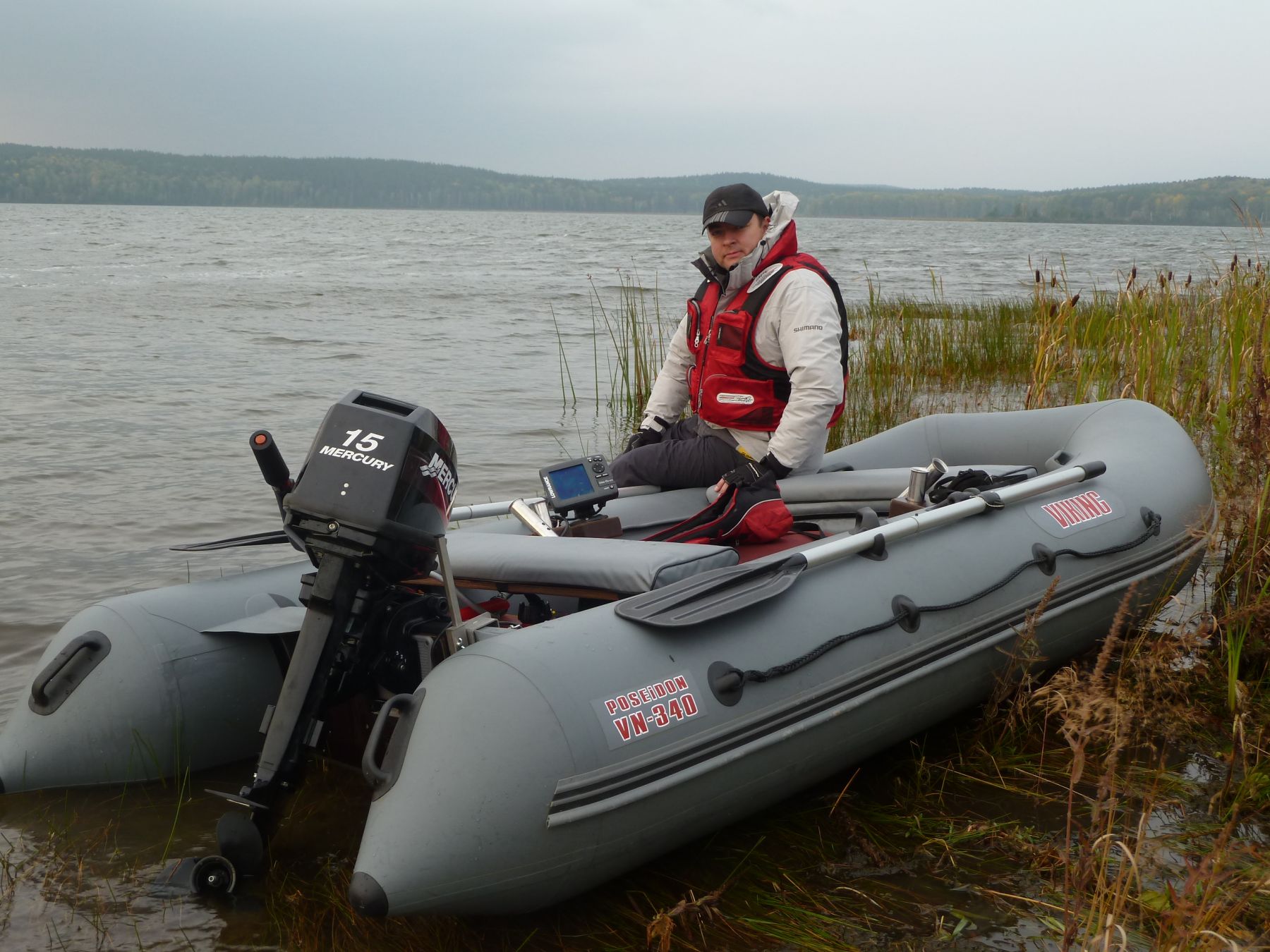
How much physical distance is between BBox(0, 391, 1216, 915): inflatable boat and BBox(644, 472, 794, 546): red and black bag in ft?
0.17

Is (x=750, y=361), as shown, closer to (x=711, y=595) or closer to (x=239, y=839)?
(x=711, y=595)

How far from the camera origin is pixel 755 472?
2.96m

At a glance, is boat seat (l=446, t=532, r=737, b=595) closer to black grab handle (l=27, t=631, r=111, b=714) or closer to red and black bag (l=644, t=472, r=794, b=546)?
red and black bag (l=644, t=472, r=794, b=546)

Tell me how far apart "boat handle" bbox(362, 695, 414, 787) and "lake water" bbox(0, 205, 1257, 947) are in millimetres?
576

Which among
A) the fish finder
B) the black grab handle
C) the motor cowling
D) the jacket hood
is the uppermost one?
the jacket hood

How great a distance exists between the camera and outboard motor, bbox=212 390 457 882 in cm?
211

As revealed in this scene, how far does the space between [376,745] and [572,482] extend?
3.22 feet

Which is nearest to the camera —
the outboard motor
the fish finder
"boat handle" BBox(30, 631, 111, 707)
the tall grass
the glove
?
the tall grass

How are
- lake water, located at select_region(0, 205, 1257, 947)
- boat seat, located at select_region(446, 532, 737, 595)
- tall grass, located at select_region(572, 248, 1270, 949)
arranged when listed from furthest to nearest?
lake water, located at select_region(0, 205, 1257, 947) < boat seat, located at select_region(446, 532, 737, 595) < tall grass, located at select_region(572, 248, 1270, 949)

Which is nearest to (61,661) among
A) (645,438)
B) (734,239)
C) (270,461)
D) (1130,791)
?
(270,461)

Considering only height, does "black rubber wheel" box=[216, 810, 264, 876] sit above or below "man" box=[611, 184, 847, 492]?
below

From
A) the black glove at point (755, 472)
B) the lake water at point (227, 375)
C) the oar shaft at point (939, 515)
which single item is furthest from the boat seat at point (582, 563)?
the lake water at point (227, 375)

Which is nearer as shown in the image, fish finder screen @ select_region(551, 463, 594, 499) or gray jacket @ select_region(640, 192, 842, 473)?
fish finder screen @ select_region(551, 463, 594, 499)

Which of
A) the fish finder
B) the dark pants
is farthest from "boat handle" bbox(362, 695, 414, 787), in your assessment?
the dark pants
